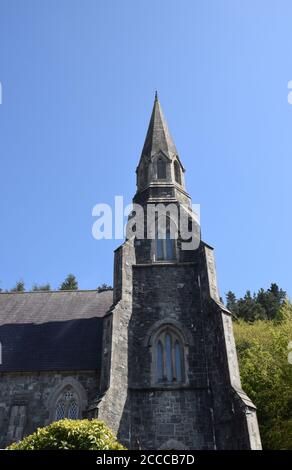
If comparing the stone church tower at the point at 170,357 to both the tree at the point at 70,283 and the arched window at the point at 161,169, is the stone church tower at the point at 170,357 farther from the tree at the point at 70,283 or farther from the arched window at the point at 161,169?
the tree at the point at 70,283

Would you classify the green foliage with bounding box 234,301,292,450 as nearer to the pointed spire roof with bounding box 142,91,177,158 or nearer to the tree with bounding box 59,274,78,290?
the pointed spire roof with bounding box 142,91,177,158

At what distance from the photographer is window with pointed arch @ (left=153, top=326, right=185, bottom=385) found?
16.7 metres

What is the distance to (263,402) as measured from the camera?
2241cm

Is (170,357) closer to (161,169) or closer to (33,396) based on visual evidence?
(33,396)

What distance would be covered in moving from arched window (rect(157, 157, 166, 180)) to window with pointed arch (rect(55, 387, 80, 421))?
40.5 feet

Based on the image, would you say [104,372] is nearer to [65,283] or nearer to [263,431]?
[263,431]

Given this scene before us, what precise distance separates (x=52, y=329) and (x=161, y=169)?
35.2 ft

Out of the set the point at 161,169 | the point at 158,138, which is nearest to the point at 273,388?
the point at 161,169

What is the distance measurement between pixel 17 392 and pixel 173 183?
13.0 m

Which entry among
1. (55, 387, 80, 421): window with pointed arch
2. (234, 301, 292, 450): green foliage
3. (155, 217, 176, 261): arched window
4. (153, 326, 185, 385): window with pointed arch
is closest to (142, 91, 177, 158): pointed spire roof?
(155, 217, 176, 261): arched window

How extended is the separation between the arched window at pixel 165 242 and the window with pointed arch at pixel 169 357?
12.3 feet

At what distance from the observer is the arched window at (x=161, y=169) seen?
79.7 feet

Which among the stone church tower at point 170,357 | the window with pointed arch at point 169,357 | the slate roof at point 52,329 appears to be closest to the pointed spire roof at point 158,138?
the stone church tower at point 170,357
